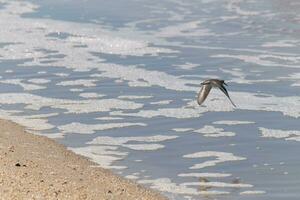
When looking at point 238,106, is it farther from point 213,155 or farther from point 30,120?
point 30,120

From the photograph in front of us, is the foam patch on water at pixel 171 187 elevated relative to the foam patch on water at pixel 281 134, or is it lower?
lower

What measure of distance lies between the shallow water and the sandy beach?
0.44 metres

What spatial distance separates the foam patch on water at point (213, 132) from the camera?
11773 mm

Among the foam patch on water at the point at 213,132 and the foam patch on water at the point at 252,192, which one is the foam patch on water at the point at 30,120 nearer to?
the foam patch on water at the point at 213,132

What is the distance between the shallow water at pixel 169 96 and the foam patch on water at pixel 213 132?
0.05 feet

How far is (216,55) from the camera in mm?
20109

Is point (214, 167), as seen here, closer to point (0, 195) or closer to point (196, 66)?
point (0, 195)

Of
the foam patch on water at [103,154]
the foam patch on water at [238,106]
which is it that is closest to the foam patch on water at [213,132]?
the foam patch on water at [238,106]

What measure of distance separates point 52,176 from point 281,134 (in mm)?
4518

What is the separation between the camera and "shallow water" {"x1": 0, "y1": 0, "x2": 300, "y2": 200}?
996cm

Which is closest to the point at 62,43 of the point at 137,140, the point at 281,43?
the point at 281,43

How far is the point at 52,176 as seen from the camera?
333 inches

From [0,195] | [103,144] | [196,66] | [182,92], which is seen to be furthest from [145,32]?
[0,195]

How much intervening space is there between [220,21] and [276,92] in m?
13.8
